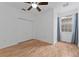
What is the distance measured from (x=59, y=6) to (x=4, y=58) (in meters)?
1.50

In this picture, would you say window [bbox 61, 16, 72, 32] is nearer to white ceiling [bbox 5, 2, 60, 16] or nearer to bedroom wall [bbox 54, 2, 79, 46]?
bedroom wall [bbox 54, 2, 79, 46]

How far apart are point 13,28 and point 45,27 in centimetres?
68

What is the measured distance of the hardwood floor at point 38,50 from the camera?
2004 mm

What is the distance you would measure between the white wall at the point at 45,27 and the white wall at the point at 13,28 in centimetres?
13

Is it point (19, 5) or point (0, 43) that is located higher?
point (19, 5)

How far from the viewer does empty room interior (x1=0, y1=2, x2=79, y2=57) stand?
6.54ft

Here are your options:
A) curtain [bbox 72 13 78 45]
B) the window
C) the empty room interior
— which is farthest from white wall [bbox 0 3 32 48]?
curtain [bbox 72 13 78 45]

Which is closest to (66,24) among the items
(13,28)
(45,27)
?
(45,27)

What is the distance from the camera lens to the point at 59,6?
2.01 meters

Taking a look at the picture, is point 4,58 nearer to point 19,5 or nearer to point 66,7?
point 19,5


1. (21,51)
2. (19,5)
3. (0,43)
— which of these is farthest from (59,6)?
(0,43)

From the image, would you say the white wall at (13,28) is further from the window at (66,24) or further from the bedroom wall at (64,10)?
the window at (66,24)

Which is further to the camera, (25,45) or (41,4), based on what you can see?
(25,45)

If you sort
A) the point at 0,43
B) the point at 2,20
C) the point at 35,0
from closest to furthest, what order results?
the point at 35,0
the point at 0,43
the point at 2,20
